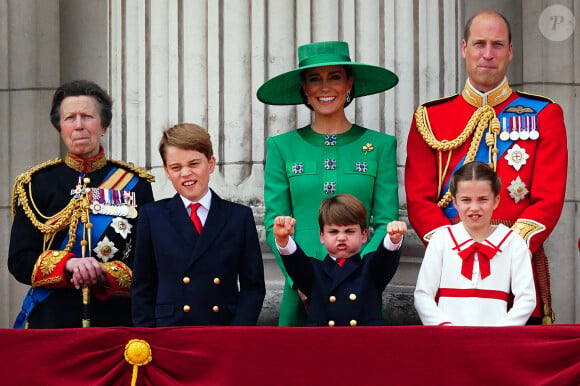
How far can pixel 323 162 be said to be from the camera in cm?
566

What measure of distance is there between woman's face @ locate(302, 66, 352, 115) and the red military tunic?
36 centimetres

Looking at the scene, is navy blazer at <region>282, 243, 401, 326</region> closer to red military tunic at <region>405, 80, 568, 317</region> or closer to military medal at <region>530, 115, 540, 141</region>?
red military tunic at <region>405, 80, 568, 317</region>

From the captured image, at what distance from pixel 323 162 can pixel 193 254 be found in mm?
869

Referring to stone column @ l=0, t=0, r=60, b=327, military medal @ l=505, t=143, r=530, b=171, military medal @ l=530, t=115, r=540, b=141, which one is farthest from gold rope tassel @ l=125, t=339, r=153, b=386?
stone column @ l=0, t=0, r=60, b=327

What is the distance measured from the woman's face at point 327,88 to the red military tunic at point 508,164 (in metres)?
0.36

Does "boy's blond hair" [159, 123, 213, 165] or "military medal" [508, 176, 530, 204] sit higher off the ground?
"boy's blond hair" [159, 123, 213, 165]

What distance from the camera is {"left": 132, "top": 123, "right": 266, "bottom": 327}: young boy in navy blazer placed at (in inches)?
199

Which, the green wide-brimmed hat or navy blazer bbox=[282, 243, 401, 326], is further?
the green wide-brimmed hat

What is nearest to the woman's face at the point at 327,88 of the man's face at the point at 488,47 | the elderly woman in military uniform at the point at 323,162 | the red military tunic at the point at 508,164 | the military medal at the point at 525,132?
the elderly woman in military uniform at the point at 323,162

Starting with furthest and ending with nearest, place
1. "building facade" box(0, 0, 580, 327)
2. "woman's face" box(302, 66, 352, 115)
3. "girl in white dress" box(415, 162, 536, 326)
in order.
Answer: "building facade" box(0, 0, 580, 327), "woman's face" box(302, 66, 352, 115), "girl in white dress" box(415, 162, 536, 326)

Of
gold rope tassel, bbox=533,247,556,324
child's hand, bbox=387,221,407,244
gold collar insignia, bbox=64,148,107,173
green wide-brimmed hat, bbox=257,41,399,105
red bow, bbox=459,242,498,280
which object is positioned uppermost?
green wide-brimmed hat, bbox=257,41,399,105

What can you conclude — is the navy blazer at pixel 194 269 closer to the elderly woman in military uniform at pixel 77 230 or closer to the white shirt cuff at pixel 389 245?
the elderly woman in military uniform at pixel 77 230

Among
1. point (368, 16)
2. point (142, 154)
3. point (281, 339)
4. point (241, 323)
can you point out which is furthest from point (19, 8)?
point (281, 339)

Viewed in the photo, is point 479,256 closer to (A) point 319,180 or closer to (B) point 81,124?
(A) point 319,180
